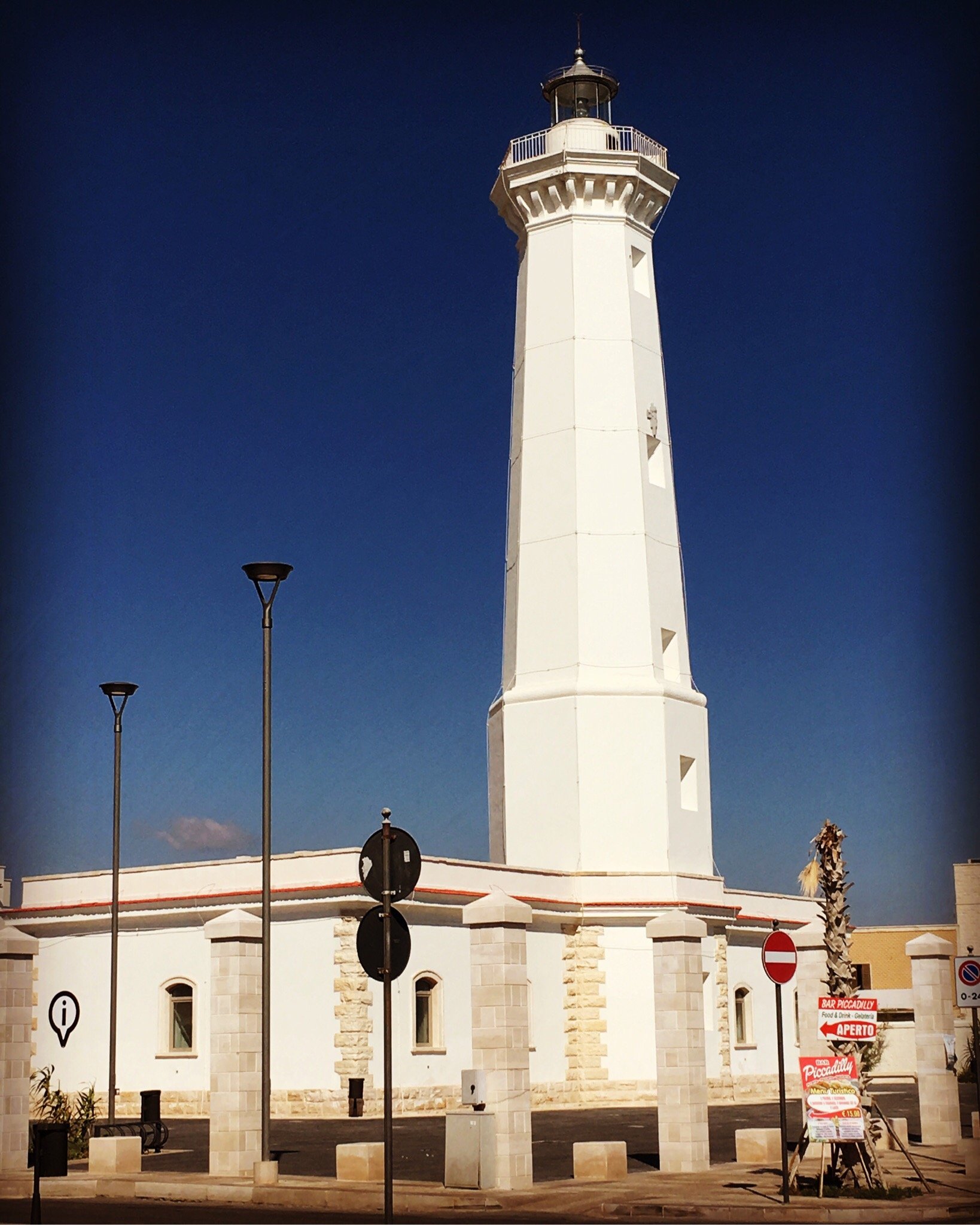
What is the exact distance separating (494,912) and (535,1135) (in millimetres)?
8647

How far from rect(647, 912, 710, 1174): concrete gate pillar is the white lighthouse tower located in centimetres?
1585

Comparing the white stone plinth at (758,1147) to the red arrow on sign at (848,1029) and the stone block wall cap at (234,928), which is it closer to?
the red arrow on sign at (848,1029)

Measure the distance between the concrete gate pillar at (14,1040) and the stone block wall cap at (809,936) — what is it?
30.3 ft

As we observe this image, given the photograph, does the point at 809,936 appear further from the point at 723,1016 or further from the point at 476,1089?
the point at 723,1016

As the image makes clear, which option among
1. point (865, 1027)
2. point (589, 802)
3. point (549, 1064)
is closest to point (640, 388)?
point (589, 802)

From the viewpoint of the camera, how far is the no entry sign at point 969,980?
20141 millimetres

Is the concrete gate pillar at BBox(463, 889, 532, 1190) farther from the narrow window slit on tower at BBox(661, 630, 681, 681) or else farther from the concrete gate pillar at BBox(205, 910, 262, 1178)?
the narrow window slit on tower at BBox(661, 630, 681, 681)

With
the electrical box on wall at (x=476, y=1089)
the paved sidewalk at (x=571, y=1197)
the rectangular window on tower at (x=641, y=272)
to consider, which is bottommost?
the paved sidewalk at (x=571, y=1197)

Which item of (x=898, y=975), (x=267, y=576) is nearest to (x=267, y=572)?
(x=267, y=576)

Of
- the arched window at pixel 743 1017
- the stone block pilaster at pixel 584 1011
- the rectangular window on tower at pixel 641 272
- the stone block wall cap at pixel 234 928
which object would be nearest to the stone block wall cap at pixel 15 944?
the stone block wall cap at pixel 234 928

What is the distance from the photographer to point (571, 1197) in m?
15.8

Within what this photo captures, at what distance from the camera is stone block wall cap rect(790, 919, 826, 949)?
807 inches

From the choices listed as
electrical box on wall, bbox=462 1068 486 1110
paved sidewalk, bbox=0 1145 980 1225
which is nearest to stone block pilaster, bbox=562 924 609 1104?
paved sidewalk, bbox=0 1145 980 1225

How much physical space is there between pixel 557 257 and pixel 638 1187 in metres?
24.3
